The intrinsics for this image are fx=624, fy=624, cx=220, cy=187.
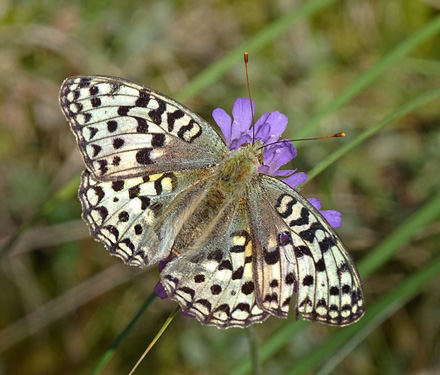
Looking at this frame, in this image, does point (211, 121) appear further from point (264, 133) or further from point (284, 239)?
point (284, 239)

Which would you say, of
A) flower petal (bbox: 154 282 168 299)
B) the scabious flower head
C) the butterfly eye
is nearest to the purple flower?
the scabious flower head

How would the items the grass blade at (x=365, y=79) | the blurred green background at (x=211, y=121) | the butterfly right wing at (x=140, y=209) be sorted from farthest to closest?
the blurred green background at (x=211, y=121) → the grass blade at (x=365, y=79) → the butterfly right wing at (x=140, y=209)

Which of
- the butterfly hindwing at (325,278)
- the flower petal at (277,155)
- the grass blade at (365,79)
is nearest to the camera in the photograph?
the butterfly hindwing at (325,278)

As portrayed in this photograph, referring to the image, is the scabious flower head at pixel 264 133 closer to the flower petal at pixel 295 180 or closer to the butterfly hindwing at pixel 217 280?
the flower petal at pixel 295 180

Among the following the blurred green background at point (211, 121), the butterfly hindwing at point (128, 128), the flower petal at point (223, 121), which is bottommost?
the blurred green background at point (211, 121)

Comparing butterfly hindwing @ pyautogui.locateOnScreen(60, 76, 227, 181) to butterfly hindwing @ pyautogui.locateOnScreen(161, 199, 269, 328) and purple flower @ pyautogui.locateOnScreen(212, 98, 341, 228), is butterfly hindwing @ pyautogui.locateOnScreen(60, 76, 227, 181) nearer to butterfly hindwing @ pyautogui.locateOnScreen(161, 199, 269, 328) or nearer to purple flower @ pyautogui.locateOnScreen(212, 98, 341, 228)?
purple flower @ pyautogui.locateOnScreen(212, 98, 341, 228)

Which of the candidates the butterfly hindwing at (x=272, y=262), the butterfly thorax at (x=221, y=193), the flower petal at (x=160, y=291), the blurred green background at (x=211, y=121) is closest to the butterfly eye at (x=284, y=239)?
the butterfly hindwing at (x=272, y=262)

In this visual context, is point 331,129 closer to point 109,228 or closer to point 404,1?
point 404,1

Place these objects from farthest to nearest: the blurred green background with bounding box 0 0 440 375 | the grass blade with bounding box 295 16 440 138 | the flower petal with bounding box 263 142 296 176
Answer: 1. the blurred green background with bounding box 0 0 440 375
2. the grass blade with bounding box 295 16 440 138
3. the flower petal with bounding box 263 142 296 176
